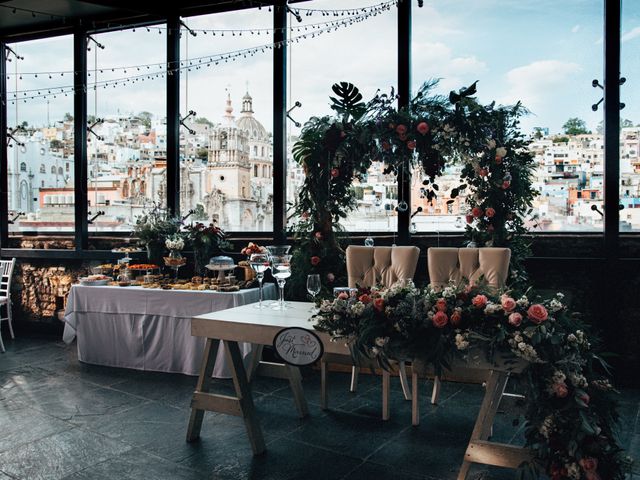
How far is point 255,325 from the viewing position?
2.90 m

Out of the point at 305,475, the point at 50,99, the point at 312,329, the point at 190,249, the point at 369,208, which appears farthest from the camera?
the point at 50,99

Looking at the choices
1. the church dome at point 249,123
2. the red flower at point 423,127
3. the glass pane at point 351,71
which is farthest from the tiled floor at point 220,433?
the church dome at point 249,123

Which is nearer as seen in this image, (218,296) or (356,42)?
(218,296)

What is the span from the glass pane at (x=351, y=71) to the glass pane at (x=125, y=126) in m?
1.45

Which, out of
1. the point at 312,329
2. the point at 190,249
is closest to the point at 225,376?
the point at 190,249

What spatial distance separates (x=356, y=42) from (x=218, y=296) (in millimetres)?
2676

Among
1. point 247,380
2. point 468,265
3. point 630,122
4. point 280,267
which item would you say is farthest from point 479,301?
point 630,122

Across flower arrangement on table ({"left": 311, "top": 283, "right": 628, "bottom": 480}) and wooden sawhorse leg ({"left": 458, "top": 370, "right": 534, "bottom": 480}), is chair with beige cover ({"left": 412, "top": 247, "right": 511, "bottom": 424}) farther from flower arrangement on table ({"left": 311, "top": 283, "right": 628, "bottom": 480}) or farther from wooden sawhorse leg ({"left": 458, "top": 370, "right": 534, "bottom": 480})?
flower arrangement on table ({"left": 311, "top": 283, "right": 628, "bottom": 480})

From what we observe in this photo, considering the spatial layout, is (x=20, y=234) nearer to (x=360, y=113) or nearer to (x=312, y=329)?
(x=360, y=113)

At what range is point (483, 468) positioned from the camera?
118 inches

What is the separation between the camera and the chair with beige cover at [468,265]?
12.7 ft

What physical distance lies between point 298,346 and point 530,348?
1009mm

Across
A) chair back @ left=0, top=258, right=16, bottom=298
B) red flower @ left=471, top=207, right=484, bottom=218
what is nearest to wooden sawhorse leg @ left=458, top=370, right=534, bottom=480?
red flower @ left=471, top=207, right=484, bottom=218

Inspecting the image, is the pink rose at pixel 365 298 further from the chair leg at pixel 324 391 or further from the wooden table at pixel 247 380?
the chair leg at pixel 324 391
